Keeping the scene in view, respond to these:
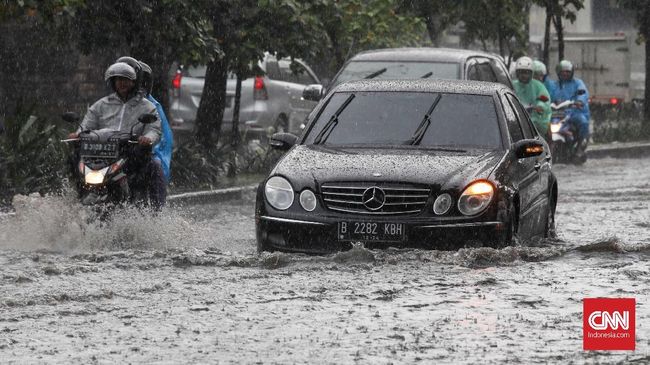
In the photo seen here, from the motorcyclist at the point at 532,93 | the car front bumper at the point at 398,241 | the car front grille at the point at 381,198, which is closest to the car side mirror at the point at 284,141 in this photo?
the car front bumper at the point at 398,241

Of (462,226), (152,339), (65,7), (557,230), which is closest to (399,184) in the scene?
(462,226)

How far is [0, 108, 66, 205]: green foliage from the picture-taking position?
16547 mm

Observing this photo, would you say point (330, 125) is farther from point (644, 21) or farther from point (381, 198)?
point (644, 21)

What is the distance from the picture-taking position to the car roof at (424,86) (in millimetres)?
13000

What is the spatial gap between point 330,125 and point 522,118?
176 centimetres

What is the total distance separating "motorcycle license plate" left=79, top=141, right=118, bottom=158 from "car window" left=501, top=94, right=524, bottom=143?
2986mm

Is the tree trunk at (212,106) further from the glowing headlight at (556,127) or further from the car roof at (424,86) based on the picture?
the car roof at (424,86)

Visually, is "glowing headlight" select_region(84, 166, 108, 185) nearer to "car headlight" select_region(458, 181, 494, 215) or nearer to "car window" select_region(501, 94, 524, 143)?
"car headlight" select_region(458, 181, 494, 215)

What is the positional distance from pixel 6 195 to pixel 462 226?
6.55m

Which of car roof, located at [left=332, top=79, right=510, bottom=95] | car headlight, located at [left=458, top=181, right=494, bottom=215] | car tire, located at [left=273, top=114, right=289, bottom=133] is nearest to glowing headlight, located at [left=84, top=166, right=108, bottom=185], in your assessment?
car roof, located at [left=332, top=79, right=510, bottom=95]

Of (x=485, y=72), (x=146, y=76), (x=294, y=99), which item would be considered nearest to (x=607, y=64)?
(x=294, y=99)

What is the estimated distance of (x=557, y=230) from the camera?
601 inches

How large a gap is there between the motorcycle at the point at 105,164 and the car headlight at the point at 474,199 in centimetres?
261

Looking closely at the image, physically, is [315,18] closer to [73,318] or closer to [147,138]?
[147,138]
